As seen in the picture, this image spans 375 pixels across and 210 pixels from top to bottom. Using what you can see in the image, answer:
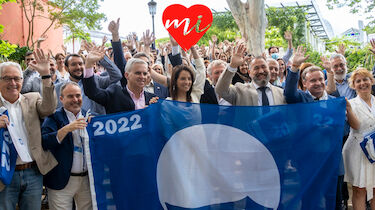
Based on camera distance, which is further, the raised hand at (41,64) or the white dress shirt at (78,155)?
the white dress shirt at (78,155)

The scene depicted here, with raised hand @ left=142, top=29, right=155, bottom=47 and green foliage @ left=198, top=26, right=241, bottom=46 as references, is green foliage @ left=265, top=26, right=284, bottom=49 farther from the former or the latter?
raised hand @ left=142, top=29, right=155, bottom=47

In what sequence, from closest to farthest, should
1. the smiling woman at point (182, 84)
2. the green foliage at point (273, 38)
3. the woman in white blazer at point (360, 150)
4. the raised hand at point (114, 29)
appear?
the smiling woman at point (182, 84) → the woman in white blazer at point (360, 150) → the raised hand at point (114, 29) → the green foliage at point (273, 38)

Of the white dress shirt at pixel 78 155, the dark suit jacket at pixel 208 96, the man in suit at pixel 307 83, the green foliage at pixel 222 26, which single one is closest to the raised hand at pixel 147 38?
the dark suit jacket at pixel 208 96

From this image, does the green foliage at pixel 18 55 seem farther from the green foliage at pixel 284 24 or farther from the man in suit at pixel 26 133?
the green foliage at pixel 284 24

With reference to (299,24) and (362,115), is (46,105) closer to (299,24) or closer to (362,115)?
(362,115)

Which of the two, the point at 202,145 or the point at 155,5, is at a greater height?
the point at 155,5

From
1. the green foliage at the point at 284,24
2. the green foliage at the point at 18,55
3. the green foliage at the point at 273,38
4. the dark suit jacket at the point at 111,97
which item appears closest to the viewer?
the dark suit jacket at the point at 111,97

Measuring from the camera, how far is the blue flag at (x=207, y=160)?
11.8 feet

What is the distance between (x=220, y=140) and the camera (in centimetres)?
366

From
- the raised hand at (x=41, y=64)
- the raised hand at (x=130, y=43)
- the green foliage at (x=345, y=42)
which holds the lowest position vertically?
the raised hand at (x=41, y=64)

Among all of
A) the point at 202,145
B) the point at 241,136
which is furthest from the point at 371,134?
the point at 202,145

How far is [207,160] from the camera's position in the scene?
3645 millimetres

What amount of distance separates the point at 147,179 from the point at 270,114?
1275mm

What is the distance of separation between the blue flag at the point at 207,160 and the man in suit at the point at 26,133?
0.46 metres
